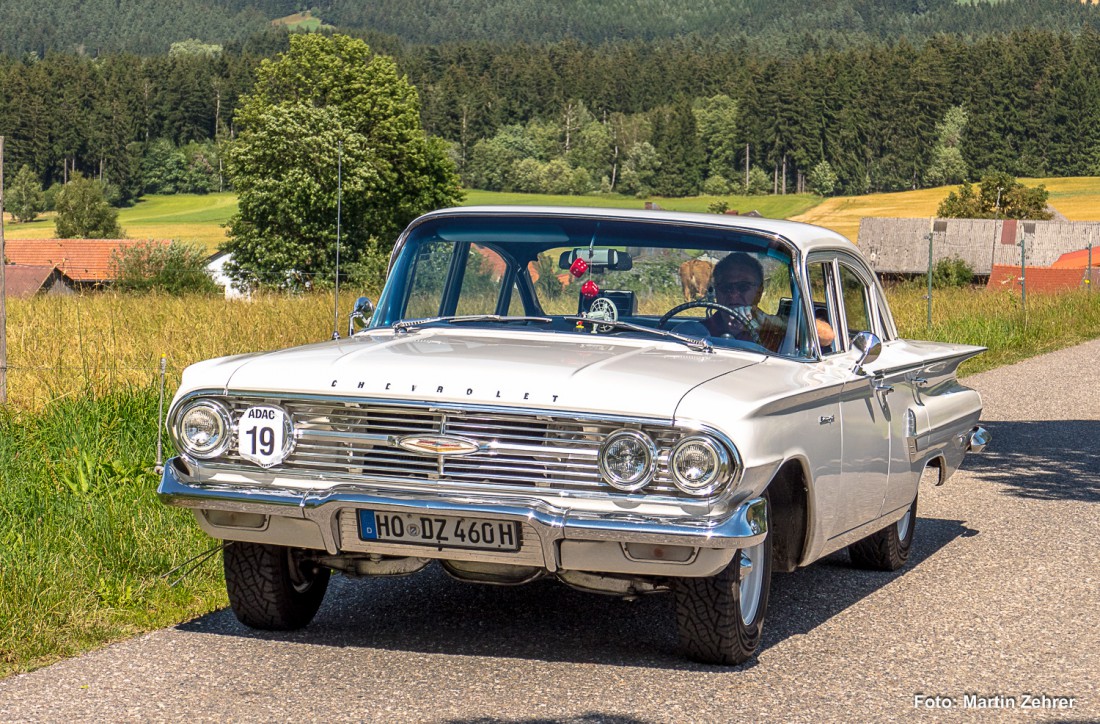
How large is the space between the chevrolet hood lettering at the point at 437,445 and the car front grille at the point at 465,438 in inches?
0.7

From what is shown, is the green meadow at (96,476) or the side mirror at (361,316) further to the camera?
the side mirror at (361,316)

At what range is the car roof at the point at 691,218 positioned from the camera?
19.9 ft

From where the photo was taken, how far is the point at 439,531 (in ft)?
15.6

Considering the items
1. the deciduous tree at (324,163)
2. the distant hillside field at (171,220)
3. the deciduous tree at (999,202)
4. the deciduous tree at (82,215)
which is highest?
the deciduous tree at (324,163)

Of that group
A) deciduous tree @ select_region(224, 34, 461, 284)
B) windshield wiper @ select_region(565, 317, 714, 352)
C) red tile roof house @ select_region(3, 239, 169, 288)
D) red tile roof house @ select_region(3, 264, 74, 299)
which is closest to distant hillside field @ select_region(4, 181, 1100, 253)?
red tile roof house @ select_region(3, 239, 169, 288)

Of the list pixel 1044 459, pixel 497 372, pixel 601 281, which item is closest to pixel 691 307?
pixel 601 281

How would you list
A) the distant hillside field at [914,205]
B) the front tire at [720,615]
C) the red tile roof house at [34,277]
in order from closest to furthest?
the front tire at [720,615] → the red tile roof house at [34,277] → the distant hillside field at [914,205]

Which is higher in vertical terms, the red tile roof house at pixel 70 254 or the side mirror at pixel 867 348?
the side mirror at pixel 867 348

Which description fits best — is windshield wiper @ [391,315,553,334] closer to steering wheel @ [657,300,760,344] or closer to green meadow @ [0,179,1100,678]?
steering wheel @ [657,300,760,344]

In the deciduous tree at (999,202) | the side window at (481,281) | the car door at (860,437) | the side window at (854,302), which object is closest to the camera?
the car door at (860,437)

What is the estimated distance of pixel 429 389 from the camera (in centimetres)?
481

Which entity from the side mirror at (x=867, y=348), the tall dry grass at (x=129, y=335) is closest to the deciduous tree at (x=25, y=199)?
the tall dry grass at (x=129, y=335)

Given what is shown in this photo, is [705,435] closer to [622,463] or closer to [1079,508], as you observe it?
[622,463]

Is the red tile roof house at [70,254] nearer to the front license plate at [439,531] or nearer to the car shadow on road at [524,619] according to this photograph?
the car shadow on road at [524,619]
